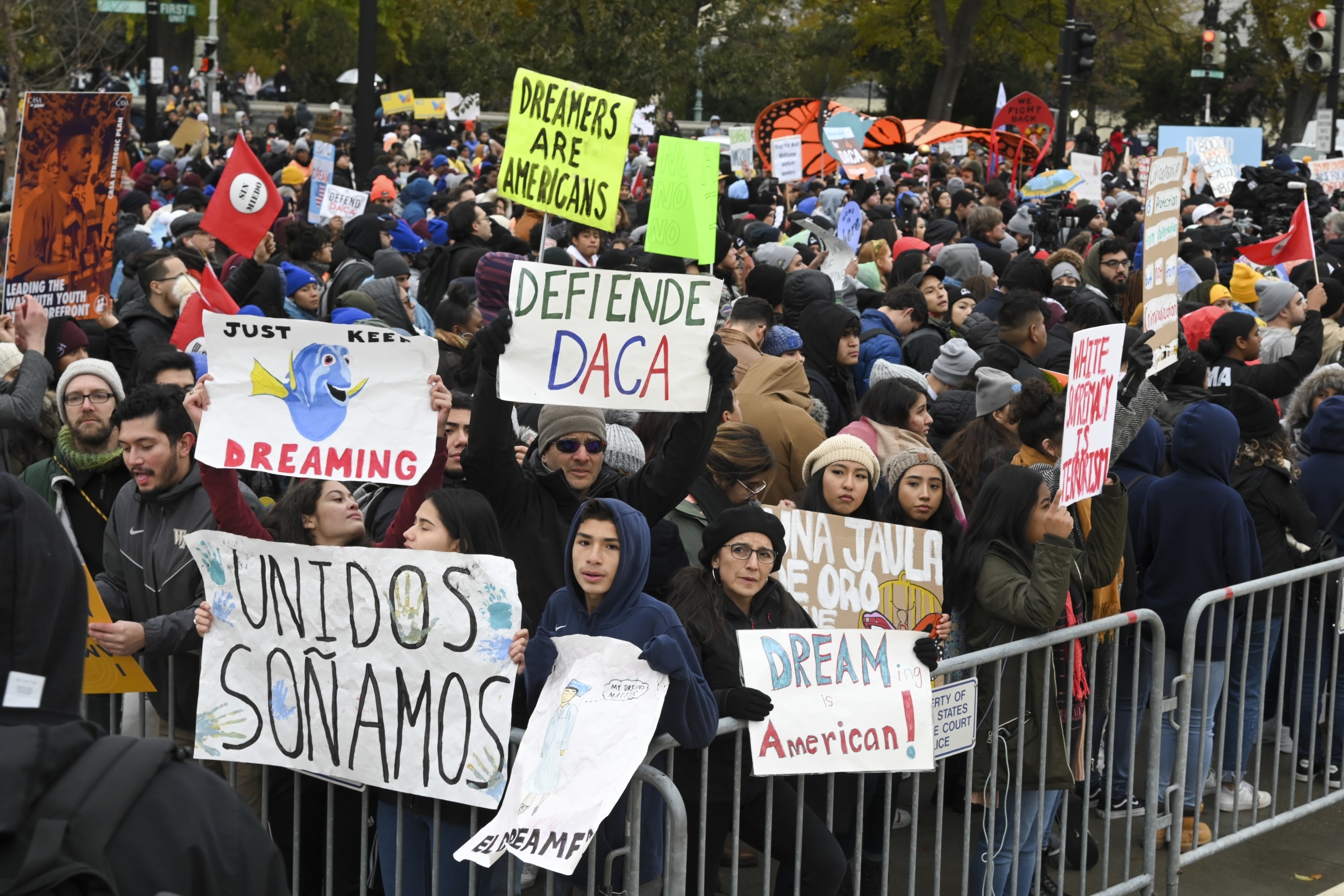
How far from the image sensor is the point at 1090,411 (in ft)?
16.3

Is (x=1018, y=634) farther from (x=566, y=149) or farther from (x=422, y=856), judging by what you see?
(x=566, y=149)

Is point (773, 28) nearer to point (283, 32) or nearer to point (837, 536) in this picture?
point (283, 32)

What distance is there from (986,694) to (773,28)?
3671 centimetres

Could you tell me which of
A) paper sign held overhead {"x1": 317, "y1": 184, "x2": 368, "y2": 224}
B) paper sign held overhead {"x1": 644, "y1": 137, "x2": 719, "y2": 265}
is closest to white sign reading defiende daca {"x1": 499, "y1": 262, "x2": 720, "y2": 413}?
paper sign held overhead {"x1": 644, "y1": 137, "x2": 719, "y2": 265}

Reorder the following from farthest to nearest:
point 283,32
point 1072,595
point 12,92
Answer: point 283,32, point 12,92, point 1072,595

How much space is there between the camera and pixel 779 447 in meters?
6.42

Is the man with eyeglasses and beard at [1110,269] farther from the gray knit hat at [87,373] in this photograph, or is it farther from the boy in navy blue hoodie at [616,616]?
the boy in navy blue hoodie at [616,616]

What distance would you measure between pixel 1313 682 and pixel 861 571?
7.41ft

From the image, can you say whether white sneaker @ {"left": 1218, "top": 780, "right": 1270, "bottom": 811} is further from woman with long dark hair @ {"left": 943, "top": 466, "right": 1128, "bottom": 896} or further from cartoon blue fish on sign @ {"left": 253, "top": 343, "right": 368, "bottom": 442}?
cartoon blue fish on sign @ {"left": 253, "top": 343, "right": 368, "bottom": 442}

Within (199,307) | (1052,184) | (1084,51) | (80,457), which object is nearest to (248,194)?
(199,307)

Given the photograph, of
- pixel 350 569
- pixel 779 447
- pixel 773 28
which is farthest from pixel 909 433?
pixel 773 28

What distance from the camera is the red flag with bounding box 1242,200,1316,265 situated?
11.3 metres

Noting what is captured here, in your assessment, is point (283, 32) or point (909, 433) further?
point (283, 32)

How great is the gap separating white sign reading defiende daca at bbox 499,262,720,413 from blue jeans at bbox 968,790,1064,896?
5.04ft
